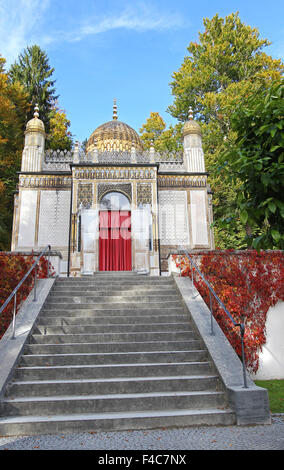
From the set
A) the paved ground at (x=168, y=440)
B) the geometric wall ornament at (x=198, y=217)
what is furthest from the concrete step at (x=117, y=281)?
the geometric wall ornament at (x=198, y=217)

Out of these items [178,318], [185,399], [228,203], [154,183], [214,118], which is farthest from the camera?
[214,118]

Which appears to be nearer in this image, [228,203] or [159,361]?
[159,361]

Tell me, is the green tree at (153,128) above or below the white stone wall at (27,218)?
above

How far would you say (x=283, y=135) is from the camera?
4461 millimetres

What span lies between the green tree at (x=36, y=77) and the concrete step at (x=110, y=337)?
27.2 meters

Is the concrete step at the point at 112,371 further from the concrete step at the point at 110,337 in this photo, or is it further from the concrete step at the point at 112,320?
the concrete step at the point at 112,320

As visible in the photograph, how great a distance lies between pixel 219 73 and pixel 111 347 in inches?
1021

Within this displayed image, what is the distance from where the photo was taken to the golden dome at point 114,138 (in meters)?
18.9

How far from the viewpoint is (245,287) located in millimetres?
8383

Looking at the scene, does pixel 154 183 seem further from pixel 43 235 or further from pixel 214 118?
pixel 214 118

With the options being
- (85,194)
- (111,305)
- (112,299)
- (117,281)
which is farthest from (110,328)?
(85,194)

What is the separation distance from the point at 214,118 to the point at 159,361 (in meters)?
22.2

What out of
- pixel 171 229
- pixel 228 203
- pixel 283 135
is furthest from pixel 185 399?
pixel 228 203

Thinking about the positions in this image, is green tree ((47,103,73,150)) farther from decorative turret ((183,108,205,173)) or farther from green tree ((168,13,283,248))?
decorative turret ((183,108,205,173))
